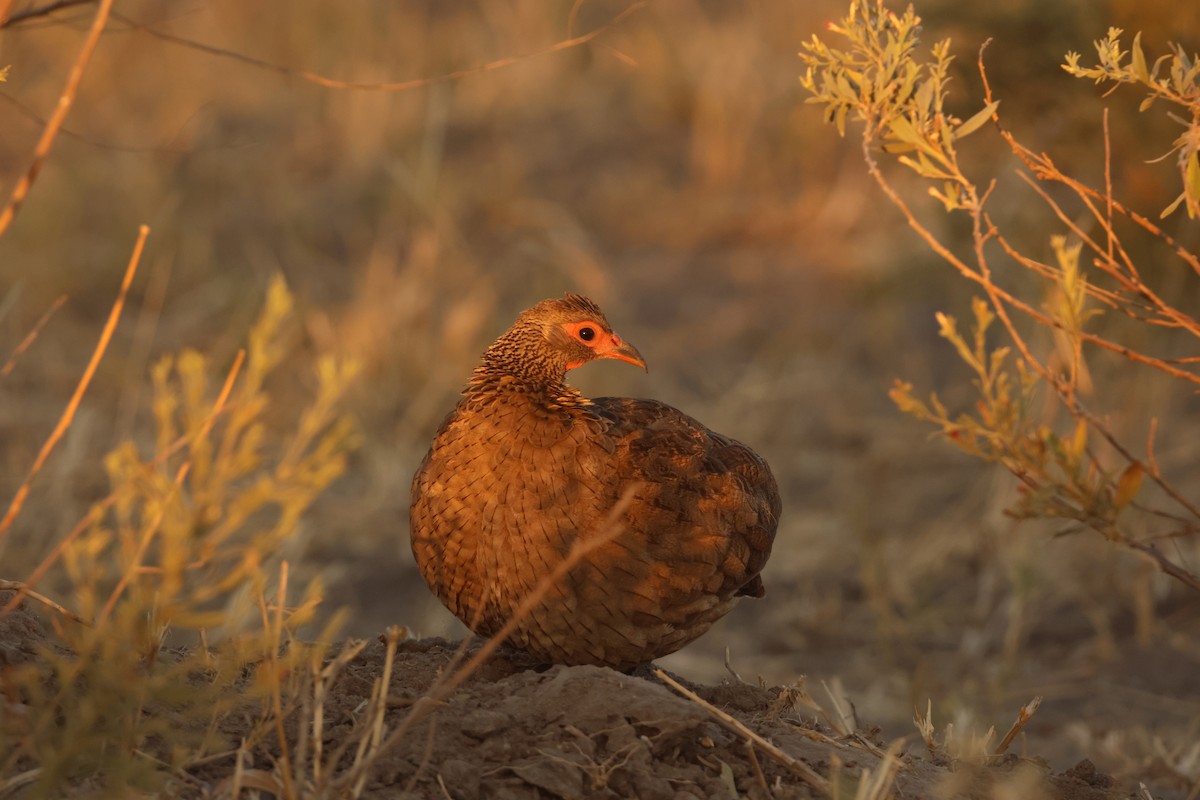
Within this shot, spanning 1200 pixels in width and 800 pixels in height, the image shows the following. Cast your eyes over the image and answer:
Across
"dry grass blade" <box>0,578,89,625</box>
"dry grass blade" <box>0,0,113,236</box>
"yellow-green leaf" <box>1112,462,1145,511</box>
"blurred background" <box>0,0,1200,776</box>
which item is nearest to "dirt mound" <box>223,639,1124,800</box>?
"dry grass blade" <box>0,578,89,625</box>

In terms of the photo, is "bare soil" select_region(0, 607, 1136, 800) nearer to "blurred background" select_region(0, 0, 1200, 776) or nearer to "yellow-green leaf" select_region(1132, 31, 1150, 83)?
"blurred background" select_region(0, 0, 1200, 776)

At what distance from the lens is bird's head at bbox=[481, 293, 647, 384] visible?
12.4 ft

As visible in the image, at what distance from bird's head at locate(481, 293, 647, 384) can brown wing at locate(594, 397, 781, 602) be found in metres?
0.14

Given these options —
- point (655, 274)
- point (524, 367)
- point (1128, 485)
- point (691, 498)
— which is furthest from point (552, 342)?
point (655, 274)

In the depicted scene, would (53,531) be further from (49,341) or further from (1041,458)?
(1041,458)

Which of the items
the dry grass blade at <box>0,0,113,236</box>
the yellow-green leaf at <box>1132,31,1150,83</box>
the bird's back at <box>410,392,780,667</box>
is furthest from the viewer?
the bird's back at <box>410,392,780,667</box>

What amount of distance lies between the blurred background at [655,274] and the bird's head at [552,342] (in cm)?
97

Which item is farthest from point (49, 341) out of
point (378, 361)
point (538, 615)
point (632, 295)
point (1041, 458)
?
point (1041, 458)

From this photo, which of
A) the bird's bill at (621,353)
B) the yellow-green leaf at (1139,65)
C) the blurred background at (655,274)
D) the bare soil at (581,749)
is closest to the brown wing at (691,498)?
the bird's bill at (621,353)

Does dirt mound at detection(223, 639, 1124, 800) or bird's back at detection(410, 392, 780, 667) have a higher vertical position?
bird's back at detection(410, 392, 780, 667)

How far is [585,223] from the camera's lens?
35.0ft

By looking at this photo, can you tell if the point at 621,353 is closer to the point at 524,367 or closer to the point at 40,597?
the point at 524,367

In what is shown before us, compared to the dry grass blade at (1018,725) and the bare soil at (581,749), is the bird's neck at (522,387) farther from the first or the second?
the dry grass blade at (1018,725)

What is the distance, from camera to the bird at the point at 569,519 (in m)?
3.42
